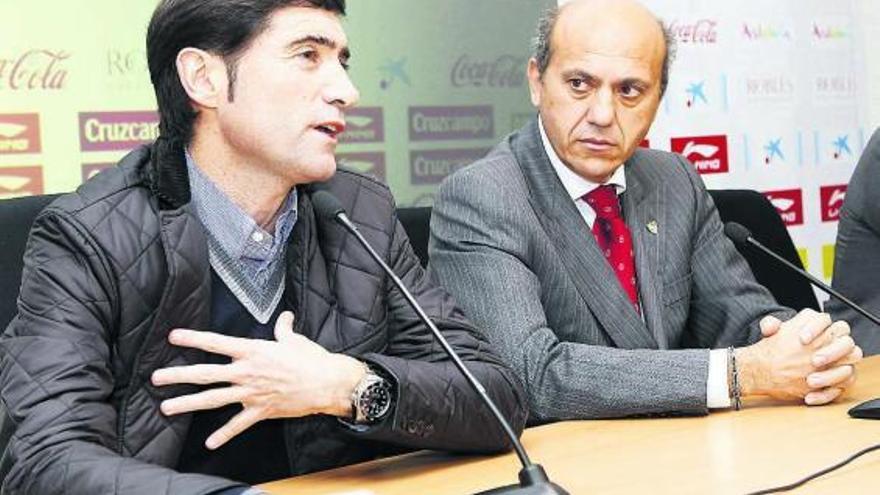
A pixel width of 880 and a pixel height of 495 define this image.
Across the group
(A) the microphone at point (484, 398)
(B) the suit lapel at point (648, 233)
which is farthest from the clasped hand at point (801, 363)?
(A) the microphone at point (484, 398)

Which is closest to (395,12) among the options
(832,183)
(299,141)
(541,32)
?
(541,32)

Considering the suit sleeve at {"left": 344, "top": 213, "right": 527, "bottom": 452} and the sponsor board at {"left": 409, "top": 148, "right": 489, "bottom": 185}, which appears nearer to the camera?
the suit sleeve at {"left": 344, "top": 213, "right": 527, "bottom": 452}

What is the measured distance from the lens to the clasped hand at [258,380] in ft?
5.41

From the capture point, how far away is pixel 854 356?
215 centimetres

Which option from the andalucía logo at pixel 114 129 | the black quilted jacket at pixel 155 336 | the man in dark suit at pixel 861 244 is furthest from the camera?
the andalucía logo at pixel 114 129

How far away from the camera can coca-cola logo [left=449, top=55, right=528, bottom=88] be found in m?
4.00

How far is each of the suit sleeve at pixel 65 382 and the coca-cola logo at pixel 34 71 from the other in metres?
1.54

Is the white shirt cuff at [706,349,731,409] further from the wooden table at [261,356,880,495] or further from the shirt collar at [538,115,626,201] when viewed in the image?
the shirt collar at [538,115,626,201]

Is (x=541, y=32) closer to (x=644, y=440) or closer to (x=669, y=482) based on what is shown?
(x=644, y=440)

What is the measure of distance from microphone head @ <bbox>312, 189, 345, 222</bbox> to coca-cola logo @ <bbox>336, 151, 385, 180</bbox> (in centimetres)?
189

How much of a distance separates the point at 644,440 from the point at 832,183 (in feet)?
9.57

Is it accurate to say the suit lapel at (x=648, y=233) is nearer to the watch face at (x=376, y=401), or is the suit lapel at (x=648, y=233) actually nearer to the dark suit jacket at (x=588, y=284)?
the dark suit jacket at (x=588, y=284)

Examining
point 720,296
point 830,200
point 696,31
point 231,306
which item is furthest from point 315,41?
point 830,200

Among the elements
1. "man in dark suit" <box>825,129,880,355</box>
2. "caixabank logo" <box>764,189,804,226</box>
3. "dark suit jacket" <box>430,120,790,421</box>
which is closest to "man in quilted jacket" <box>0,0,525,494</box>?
"dark suit jacket" <box>430,120,790,421</box>
